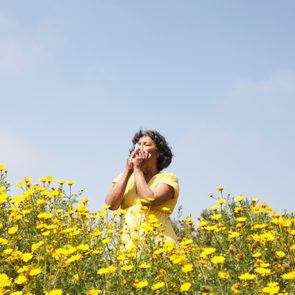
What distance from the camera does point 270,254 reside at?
3756 millimetres

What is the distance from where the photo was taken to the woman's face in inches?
222

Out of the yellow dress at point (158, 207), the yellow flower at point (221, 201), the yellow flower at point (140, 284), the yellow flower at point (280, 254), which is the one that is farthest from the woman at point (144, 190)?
the yellow flower at point (140, 284)

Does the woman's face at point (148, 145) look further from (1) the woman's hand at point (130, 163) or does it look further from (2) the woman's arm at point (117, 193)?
(2) the woman's arm at point (117, 193)

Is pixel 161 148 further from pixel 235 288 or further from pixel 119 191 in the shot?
pixel 235 288

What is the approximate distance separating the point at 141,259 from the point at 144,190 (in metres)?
1.44

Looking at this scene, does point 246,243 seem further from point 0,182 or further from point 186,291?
point 0,182

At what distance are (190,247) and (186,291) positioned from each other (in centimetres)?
92

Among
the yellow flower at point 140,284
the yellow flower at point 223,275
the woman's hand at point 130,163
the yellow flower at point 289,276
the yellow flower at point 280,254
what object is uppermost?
the woman's hand at point 130,163

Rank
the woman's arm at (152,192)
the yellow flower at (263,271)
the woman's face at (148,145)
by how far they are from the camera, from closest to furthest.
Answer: the yellow flower at (263,271)
the woman's arm at (152,192)
the woman's face at (148,145)

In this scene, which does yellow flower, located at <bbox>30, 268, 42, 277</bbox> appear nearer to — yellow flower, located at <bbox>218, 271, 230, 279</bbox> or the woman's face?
yellow flower, located at <bbox>218, 271, 230, 279</bbox>


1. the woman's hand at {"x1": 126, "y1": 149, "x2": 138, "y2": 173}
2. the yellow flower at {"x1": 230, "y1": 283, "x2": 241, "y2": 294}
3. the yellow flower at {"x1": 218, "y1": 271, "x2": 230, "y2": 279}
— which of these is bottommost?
the yellow flower at {"x1": 230, "y1": 283, "x2": 241, "y2": 294}

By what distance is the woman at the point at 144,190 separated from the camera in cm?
513

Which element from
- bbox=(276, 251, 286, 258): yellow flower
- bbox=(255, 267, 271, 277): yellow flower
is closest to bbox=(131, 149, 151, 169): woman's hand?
bbox=(276, 251, 286, 258): yellow flower

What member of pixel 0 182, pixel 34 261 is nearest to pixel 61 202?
pixel 0 182
